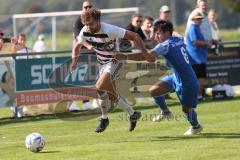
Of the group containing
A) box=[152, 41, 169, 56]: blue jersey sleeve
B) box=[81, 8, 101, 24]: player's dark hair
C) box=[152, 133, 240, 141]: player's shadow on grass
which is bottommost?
box=[152, 133, 240, 141]: player's shadow on grass

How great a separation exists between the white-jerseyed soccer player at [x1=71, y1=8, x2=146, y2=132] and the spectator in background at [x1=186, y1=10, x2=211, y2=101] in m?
4.95

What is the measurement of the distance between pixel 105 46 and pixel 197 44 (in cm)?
559

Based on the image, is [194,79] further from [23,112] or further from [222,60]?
[222,60]

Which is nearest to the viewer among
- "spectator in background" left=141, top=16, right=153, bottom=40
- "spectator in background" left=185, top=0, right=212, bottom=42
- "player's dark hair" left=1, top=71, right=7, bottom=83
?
"player's dark hair" left=1, top=71, right=7, bottom=83

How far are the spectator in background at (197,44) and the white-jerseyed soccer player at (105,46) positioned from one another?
495 cm

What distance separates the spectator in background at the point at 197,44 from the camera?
62.0 feet

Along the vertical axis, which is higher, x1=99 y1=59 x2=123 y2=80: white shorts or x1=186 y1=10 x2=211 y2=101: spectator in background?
x1=99 y1=59 x2=123 y2=80: white shorts

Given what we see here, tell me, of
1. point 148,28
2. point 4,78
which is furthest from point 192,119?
point 148,28

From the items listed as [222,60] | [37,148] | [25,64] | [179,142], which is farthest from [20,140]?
[222,60]

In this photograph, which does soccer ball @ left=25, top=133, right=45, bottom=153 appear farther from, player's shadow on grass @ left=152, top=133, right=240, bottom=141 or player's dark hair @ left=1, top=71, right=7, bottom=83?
player's dark hair @ left=1, top=71, right=7, bottom=83

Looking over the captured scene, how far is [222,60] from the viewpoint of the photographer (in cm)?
2184

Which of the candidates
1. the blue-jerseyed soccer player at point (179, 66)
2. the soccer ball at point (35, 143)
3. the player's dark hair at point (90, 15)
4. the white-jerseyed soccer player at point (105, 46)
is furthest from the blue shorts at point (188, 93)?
the soccer ball at point (35, 143)

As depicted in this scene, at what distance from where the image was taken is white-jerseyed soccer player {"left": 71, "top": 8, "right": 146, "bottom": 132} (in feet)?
43.8

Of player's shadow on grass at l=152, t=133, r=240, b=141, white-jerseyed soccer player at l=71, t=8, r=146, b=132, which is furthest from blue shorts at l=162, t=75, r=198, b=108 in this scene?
white-jerseyed soccer player at l=71, t=8, r=146, b=132
